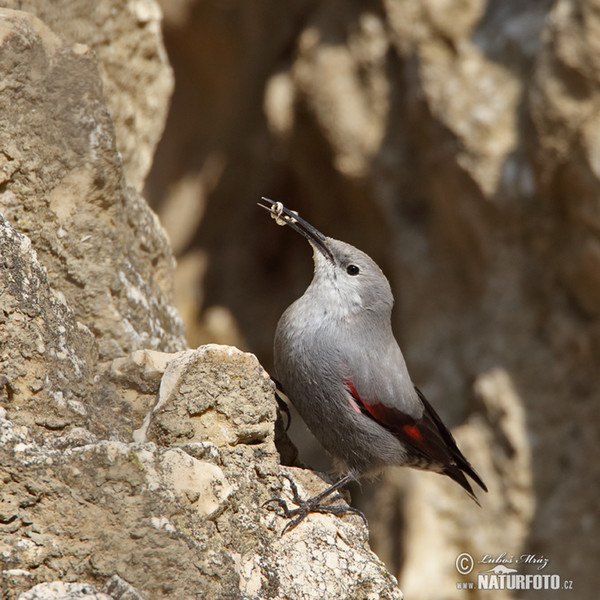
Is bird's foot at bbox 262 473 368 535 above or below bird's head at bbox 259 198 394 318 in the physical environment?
below

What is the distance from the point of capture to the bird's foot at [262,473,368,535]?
259cm

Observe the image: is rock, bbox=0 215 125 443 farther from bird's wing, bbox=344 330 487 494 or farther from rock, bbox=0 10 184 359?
bird's wing, bbox=344 330 487 494

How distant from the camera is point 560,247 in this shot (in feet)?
18.0

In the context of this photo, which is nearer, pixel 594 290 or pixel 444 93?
pixel 594 290

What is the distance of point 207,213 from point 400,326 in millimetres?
2508

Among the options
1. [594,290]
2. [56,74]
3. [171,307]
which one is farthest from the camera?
[594,290]

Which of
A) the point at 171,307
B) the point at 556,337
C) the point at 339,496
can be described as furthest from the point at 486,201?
the point at 339,496

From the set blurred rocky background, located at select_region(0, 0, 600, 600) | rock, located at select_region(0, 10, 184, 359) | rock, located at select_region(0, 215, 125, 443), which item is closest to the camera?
rock, located at select_region(0, 215, 125, 443)

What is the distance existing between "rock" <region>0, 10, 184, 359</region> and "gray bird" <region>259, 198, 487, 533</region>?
62 centimetres

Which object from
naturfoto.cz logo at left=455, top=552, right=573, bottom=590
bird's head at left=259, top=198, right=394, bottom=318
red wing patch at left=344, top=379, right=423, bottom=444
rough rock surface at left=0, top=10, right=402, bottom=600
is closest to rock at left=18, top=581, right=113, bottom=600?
rough rock surface at left=0, top=10, right=402, bottom=600

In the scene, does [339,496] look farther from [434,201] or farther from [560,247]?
[434,201]

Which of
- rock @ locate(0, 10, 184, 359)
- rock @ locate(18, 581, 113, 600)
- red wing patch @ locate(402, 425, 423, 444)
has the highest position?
rock @ locate(0, 10, 184, 359)

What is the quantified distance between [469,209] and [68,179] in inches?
140

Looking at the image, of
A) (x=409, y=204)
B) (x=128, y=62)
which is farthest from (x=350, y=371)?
(x=409, y=204)
